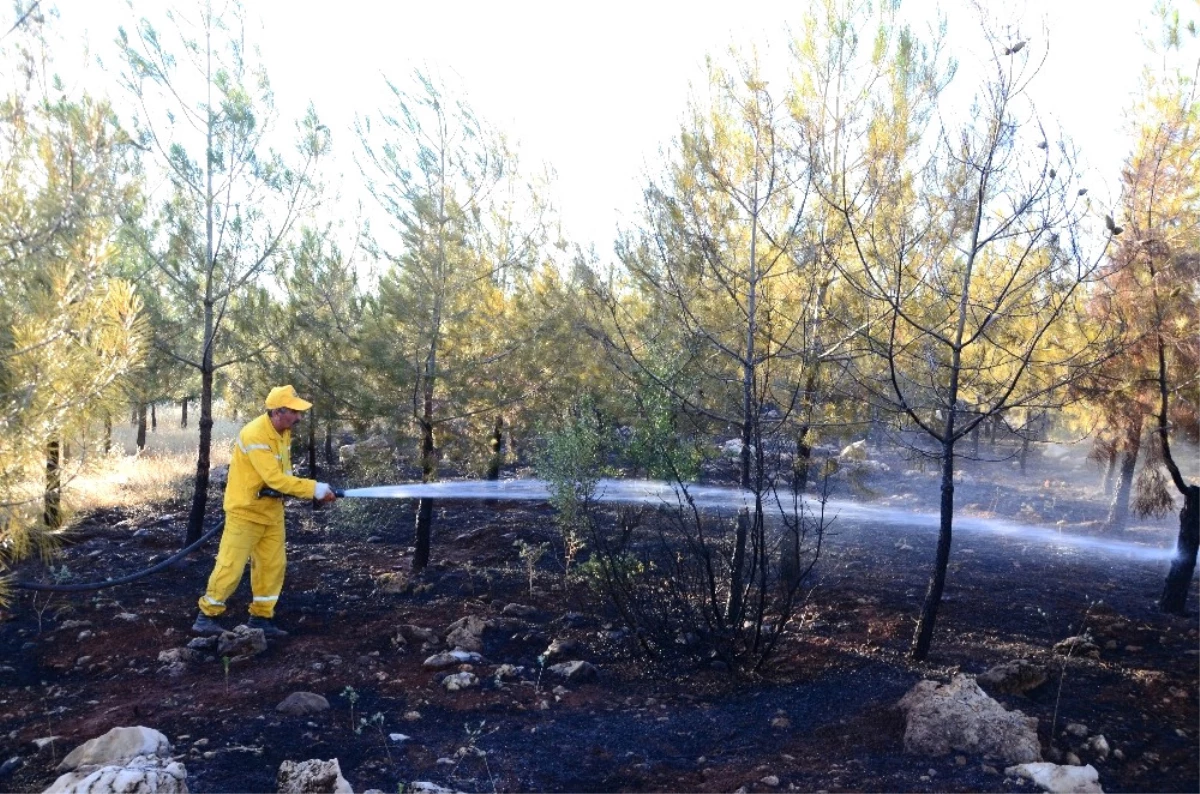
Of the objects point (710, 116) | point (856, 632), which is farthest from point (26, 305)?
point (856, 632)

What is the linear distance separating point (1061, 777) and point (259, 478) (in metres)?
5.68

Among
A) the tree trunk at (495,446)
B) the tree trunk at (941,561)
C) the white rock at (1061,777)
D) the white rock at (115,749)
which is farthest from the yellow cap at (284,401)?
the white rock at (1061,777)

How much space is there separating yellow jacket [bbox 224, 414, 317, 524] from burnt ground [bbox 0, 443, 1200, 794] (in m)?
1.02

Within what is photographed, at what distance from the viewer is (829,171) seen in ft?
21.5

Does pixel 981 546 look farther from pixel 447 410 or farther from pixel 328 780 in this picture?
pixel 328 780

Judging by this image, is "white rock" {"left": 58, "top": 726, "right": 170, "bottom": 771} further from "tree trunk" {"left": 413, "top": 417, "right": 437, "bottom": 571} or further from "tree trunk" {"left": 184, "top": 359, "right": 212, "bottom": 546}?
"tree trunk" {"left": 184, "top": 359, "right": 212, "bottom": 546}

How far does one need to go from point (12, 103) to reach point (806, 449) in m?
6.96

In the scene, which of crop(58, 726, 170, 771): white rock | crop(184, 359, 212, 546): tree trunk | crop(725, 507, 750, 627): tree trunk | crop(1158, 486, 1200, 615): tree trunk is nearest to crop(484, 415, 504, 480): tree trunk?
crop(184, 359, 212, 546): tree trunk

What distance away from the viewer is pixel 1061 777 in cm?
378

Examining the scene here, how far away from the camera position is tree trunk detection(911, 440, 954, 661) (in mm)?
5441

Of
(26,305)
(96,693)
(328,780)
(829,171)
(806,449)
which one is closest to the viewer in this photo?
(328,780)

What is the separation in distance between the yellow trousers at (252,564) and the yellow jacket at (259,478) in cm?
11

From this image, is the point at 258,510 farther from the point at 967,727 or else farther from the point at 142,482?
the point at 142,482

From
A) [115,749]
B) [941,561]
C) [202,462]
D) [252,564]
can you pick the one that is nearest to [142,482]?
[202,462]
